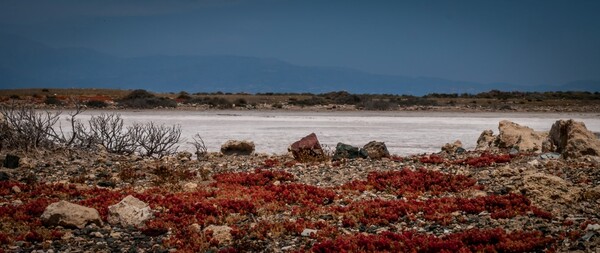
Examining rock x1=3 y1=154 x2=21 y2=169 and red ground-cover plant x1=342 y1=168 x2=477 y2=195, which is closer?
red ground-cover plant x1=342 y1=168 x2=477 y2=195

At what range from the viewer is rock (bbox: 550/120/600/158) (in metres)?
17.9

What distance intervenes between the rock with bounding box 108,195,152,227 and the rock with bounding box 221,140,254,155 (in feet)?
34.6

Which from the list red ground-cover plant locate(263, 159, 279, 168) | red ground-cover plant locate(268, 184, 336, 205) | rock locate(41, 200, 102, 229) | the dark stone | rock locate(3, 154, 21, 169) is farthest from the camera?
red ground-cover plant locate(263, 159, 279, 168)

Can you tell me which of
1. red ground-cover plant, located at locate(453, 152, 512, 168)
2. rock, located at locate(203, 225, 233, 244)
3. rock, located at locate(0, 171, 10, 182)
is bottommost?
rock, located at locate(203, 225, 233, 244)

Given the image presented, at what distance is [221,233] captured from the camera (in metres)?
9.05

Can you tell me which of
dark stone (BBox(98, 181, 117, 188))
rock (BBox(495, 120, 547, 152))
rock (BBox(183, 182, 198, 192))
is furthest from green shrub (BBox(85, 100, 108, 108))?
rock (BBox(183, 182, 198, 192))

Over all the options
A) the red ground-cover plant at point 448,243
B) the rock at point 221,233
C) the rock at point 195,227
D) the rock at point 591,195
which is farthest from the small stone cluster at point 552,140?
the rock at point 195,227

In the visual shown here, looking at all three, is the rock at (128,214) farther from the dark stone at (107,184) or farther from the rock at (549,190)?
the rock at (549,190)

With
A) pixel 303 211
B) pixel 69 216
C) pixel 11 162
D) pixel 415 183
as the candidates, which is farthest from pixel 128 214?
pixel 11 162

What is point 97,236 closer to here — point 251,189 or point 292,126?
point 251,189

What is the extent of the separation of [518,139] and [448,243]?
15.6 metres

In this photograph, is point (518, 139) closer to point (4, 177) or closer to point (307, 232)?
point (307, 232)

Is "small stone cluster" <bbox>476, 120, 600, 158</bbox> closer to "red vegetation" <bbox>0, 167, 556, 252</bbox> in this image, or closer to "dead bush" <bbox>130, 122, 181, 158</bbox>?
"red vegetation" <bbox>0, 167, 556, 252</bbox>

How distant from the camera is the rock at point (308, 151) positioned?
17719 mm
